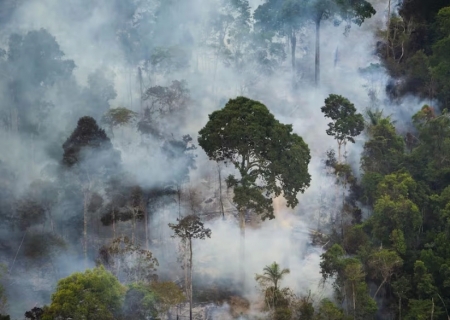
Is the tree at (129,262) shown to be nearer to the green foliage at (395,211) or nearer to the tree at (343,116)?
the green foliage at (395,211)

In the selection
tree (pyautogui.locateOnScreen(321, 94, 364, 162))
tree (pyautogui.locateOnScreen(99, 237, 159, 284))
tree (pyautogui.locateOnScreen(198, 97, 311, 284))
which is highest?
tree (pyautogui.locateOnScreen(321, 94, 364, 162))

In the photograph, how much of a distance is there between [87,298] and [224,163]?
1731 cm

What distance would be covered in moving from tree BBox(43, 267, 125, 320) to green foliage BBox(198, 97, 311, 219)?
34.7ft

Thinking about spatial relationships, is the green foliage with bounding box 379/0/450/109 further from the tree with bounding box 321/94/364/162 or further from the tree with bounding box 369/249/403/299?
the tree with bounding box 369/249/403/299

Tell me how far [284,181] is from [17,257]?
18790mm

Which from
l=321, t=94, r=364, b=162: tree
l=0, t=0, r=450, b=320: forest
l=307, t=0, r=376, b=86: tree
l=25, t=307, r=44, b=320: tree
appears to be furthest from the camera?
l=307, t=0, r=376, b=86: tree

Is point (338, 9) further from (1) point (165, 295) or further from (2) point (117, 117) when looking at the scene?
(1) point (165, 295)

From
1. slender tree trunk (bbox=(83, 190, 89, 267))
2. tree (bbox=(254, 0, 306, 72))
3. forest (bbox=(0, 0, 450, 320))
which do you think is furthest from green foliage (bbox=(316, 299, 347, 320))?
tree (bbox=(254, 0, 306, 72))

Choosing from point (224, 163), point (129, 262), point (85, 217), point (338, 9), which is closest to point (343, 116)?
point (224, 163)

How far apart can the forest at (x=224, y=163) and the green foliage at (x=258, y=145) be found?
11cm

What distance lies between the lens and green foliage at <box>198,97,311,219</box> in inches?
1604

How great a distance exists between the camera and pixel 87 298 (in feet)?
107

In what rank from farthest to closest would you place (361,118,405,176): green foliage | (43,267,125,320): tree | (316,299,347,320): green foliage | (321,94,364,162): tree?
(321,94,364,162): tree, (361,118,405,176): green foliage, (316,299,347,320): green foliage, (43,267,125,320): tree

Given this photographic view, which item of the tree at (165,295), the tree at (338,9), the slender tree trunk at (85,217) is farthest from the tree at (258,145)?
the tree at (338,9)
